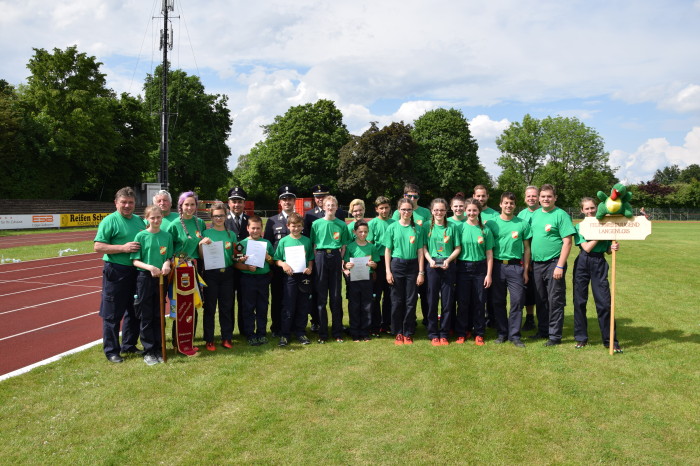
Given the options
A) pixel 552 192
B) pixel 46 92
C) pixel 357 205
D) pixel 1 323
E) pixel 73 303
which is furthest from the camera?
pixel 46 92

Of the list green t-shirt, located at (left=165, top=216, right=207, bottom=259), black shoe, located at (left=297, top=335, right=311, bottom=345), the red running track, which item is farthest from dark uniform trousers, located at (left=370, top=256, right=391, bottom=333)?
the red running track

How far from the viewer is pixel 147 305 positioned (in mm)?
5410

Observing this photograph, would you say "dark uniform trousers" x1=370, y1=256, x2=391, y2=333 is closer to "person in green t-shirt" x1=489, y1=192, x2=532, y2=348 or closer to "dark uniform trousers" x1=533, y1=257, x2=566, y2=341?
"person in green t-shirt" x1=489, y1=192, x2=532, y2=348

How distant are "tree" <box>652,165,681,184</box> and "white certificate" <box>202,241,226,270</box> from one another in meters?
131

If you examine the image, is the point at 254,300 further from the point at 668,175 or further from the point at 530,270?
the point at 668,175

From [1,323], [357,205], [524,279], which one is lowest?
[1,323]

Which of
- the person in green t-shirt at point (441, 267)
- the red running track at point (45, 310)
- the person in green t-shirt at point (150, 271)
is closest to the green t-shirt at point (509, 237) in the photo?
the person in green t-shirt at point (441, 267)

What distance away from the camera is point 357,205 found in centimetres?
668

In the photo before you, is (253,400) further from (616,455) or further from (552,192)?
(552,192)

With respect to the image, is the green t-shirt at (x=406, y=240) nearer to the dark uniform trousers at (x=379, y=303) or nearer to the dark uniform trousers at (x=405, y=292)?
the dark uniform trousers at (x=405, y=292)

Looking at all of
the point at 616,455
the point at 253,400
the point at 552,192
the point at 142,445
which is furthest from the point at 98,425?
the point at 552,192

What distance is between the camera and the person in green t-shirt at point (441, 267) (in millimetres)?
6047

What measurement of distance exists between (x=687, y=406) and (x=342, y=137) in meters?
42.4

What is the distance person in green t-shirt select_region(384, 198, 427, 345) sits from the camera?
605 cm
